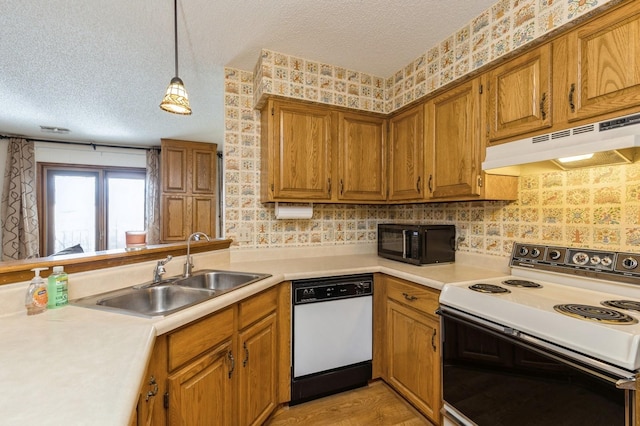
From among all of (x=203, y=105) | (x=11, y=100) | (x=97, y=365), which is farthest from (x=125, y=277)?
(x=11, y=100)

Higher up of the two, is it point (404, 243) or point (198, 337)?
point (404, 243)

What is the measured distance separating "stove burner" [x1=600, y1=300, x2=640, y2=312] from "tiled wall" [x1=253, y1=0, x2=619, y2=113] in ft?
3.92

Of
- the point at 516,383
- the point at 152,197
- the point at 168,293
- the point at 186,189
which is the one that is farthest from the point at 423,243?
the point at 152,197

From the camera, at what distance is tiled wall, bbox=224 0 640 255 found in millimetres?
1364

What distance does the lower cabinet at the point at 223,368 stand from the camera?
3.33 feet

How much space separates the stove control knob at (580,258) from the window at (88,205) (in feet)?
18.3

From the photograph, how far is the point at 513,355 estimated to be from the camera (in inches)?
45.4

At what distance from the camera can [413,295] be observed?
1735mm

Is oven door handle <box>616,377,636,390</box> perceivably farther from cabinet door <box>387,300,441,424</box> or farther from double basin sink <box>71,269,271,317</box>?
double basin sink <box>71,269,271,317</box>

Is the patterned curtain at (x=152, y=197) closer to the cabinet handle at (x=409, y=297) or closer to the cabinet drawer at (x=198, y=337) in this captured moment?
the cabinet drawer at (x=198, y=337)

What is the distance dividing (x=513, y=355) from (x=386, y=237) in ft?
4.15

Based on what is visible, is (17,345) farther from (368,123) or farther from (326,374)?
(368,123)

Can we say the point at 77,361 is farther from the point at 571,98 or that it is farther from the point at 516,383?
the point at 571,98

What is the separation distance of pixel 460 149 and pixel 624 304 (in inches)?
41.8
